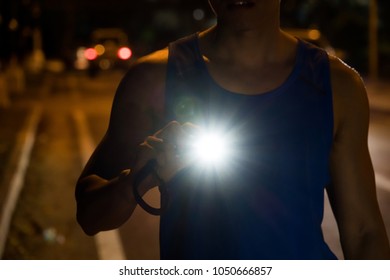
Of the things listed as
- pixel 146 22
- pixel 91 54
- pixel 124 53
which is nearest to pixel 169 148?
pixel 91 54

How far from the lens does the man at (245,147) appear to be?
1.98 m

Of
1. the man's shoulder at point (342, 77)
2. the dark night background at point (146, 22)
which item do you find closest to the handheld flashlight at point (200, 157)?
the man's shoulder at point (342, 77)

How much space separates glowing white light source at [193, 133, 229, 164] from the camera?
6.30 feet

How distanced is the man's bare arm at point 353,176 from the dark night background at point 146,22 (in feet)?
1.32

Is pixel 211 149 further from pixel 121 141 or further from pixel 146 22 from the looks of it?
pixel 146 22

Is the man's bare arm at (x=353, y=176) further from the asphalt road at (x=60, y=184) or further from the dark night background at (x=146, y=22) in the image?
the asphalt road at (x=60, y=184)

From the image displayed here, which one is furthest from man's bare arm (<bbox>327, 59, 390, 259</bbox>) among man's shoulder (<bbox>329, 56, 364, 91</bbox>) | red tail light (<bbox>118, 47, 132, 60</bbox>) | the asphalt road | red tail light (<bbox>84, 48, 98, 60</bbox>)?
red tail light (<bbox>118, 47, 132, 60</bbox>)

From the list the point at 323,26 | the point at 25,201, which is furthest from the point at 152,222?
the point at 323,26

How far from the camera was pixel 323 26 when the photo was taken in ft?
169

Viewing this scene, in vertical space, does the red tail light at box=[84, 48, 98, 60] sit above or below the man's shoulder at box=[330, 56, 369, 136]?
below

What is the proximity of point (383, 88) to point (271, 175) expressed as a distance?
29659 millimetres

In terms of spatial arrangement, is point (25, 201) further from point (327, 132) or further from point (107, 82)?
point (107, 82)

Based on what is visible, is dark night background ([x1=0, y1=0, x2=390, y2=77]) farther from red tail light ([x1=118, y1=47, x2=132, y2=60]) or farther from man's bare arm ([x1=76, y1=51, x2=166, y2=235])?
red tail light ([x1=118, y1=47, x2=132, y2=60])

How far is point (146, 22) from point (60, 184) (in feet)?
272
